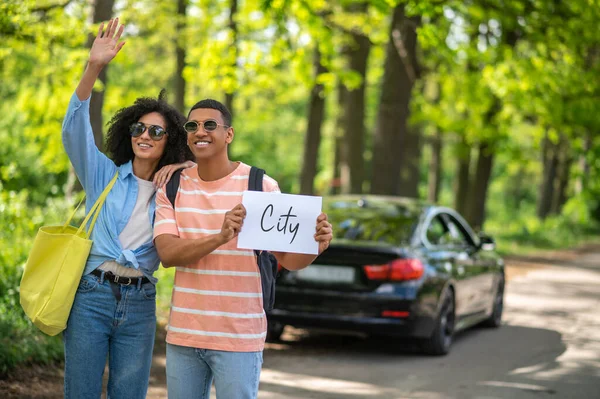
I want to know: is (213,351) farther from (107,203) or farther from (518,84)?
(518,84)

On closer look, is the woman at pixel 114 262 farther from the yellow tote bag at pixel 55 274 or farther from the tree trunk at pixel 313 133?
the tree trunk at pixel 313 133

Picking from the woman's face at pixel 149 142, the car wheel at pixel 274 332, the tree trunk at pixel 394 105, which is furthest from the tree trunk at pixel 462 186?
the woman's face at pixel 149 142

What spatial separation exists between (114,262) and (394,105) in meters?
12.4

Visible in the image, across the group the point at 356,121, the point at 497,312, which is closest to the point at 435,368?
the point at 497,312

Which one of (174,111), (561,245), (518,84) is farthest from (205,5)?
(561,245)

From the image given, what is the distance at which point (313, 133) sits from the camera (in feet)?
61.9

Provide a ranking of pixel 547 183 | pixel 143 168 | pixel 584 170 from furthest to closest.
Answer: pixel 547 183, pixel 584 170, pixel 143 168

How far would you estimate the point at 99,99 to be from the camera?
10727mm

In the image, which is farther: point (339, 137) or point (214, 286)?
point (339, 137)

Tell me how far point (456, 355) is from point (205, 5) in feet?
32.3

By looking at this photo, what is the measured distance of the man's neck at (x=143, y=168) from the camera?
14.2 ft

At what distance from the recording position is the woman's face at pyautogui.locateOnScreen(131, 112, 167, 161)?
4.26 meters

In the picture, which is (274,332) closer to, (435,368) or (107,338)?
(435,368)

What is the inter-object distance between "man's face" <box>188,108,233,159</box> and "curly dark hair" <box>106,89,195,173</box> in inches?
16.8
